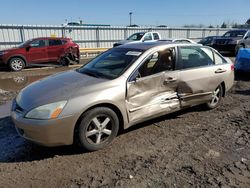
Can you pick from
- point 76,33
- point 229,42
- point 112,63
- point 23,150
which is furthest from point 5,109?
point 229,42

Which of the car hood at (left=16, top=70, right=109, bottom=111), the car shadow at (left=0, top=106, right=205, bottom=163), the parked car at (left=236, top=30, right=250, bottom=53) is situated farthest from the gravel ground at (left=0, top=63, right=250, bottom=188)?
→ the parked car at (left=236, top=30, right=250, bottom=53)

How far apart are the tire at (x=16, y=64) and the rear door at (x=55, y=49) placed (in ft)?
4.95

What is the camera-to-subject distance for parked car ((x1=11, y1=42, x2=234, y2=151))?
131 inches

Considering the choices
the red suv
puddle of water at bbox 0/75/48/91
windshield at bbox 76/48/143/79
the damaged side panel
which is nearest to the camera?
the damaged side panel

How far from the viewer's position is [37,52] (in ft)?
40.4

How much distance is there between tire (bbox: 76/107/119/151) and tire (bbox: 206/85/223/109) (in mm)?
2585

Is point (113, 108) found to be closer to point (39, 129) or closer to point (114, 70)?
point (114, 70)

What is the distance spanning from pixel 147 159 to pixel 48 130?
4.69 feet

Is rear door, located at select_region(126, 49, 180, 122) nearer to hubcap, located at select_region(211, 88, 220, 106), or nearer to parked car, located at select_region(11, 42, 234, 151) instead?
parked car, located at select_region(11, 42, 234, 151)

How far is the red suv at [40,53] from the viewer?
11.5m

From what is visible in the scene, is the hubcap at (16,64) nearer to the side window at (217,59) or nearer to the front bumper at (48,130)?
the front bumper at (48,130)

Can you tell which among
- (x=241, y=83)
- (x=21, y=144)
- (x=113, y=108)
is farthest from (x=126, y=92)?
(x=241, y=83)

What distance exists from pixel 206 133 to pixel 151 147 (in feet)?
3.80

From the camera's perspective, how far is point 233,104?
598 centimetres
